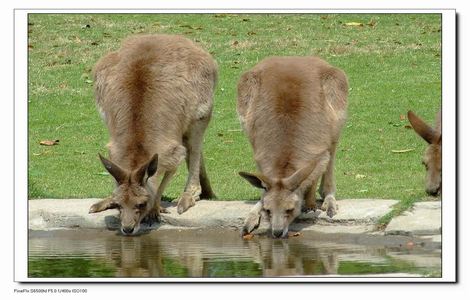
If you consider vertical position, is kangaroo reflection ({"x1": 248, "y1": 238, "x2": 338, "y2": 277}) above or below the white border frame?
below

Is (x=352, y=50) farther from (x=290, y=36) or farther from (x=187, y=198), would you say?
(x=187, y=198)

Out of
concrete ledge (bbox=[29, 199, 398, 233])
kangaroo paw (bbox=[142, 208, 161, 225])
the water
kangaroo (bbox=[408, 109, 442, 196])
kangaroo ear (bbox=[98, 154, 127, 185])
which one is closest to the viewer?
the water

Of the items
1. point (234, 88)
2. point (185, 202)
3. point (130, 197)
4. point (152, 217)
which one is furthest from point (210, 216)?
point (234, 88)

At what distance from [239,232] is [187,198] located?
0.88m

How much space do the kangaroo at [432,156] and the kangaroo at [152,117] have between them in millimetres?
2380

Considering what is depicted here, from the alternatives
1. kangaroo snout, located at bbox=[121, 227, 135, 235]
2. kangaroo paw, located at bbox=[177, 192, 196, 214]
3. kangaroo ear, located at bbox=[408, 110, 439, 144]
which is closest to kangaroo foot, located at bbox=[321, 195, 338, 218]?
kangaroo ear, located at bbox=[408, 110, 439, 144]

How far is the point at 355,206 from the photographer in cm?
1320

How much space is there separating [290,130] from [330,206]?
35.8 inches

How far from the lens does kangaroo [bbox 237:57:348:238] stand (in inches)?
490

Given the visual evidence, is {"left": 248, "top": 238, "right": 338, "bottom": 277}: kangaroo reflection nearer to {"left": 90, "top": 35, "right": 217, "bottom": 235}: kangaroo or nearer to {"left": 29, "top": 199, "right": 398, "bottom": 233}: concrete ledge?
{"left": 29, "top": 199, "right": 398, "bottom": 233}: concrete ledge

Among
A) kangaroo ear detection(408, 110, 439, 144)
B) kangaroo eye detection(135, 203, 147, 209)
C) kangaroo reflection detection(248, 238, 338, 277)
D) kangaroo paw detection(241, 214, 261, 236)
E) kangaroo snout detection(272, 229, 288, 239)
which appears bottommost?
kangaroo reflection detection(248, 238, 338, 277)

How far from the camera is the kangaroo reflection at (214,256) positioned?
37.8ft

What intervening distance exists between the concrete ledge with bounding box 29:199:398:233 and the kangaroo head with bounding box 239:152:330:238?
1.48ft
